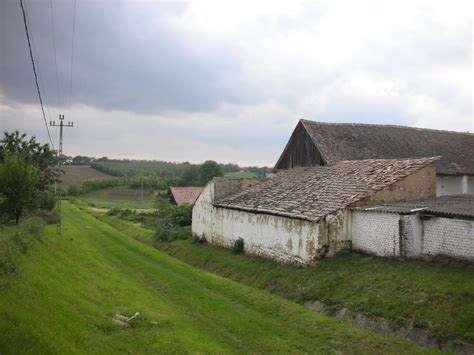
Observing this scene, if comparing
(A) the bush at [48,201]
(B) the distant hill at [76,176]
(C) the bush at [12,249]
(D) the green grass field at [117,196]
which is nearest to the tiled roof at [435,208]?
(C) the bush at [12,249]

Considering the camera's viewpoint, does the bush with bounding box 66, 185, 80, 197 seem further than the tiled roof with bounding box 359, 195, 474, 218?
Yes

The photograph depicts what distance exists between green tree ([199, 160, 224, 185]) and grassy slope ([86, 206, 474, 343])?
74371 mm

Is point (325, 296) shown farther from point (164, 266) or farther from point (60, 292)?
point (164, 266)

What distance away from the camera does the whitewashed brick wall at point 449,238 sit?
14.0 m

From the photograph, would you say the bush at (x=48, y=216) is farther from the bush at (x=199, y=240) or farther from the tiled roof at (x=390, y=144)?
the tiled roof at (x=390, y=144)

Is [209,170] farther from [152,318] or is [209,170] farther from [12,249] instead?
[152,318]

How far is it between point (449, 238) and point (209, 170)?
3265 inches

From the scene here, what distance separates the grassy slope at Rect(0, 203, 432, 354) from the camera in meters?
9.34

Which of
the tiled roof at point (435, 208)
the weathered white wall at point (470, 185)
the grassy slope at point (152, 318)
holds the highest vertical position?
the weathered white wall at point (470, 185)

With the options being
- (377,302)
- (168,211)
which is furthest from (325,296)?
(168,211)

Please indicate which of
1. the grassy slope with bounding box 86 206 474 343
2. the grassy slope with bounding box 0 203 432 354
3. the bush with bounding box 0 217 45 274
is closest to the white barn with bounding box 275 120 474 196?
the grassy slope with bounding box 86 206 474 343

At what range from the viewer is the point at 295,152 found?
33.2 metres

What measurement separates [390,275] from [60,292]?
1030 cm

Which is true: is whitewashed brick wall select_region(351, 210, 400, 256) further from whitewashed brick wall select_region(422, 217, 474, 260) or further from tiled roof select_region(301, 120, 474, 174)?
tiled roof select_region(301, 120, 474, 174)
